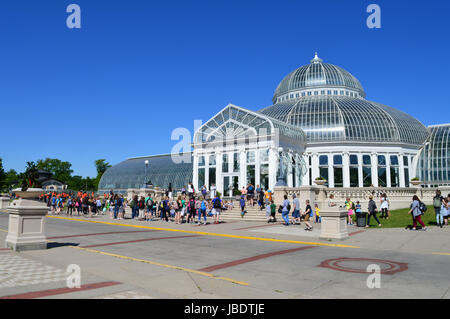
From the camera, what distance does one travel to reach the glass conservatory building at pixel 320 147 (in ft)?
120

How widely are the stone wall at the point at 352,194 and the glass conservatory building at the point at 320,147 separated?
30.9ft

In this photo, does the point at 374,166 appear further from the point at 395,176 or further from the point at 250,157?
the point at 250,157

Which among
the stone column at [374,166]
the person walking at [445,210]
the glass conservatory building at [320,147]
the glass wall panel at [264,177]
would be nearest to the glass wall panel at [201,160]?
the glass conservatory building at [320,147]

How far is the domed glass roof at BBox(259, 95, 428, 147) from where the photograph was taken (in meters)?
40.7

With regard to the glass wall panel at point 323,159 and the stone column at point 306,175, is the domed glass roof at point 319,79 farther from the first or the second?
the stone column at point 306,175

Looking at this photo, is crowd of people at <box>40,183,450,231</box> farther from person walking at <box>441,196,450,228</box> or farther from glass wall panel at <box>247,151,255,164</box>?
glass wall panel at <box>247,151,255,164</box>

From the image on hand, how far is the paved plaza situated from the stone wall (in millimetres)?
9380

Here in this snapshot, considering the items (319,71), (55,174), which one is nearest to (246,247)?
(319,71)

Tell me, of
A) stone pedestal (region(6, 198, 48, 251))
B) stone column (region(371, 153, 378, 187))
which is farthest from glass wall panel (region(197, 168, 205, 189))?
stone pedestal (region(6, 198, 48, 251))

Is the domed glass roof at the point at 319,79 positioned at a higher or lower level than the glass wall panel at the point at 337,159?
higher

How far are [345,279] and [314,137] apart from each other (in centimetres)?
3579

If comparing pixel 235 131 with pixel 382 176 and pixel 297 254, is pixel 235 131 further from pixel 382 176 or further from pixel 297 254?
pixel 297 254

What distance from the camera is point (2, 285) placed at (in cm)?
655

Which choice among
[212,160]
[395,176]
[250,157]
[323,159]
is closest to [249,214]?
[250,157]
